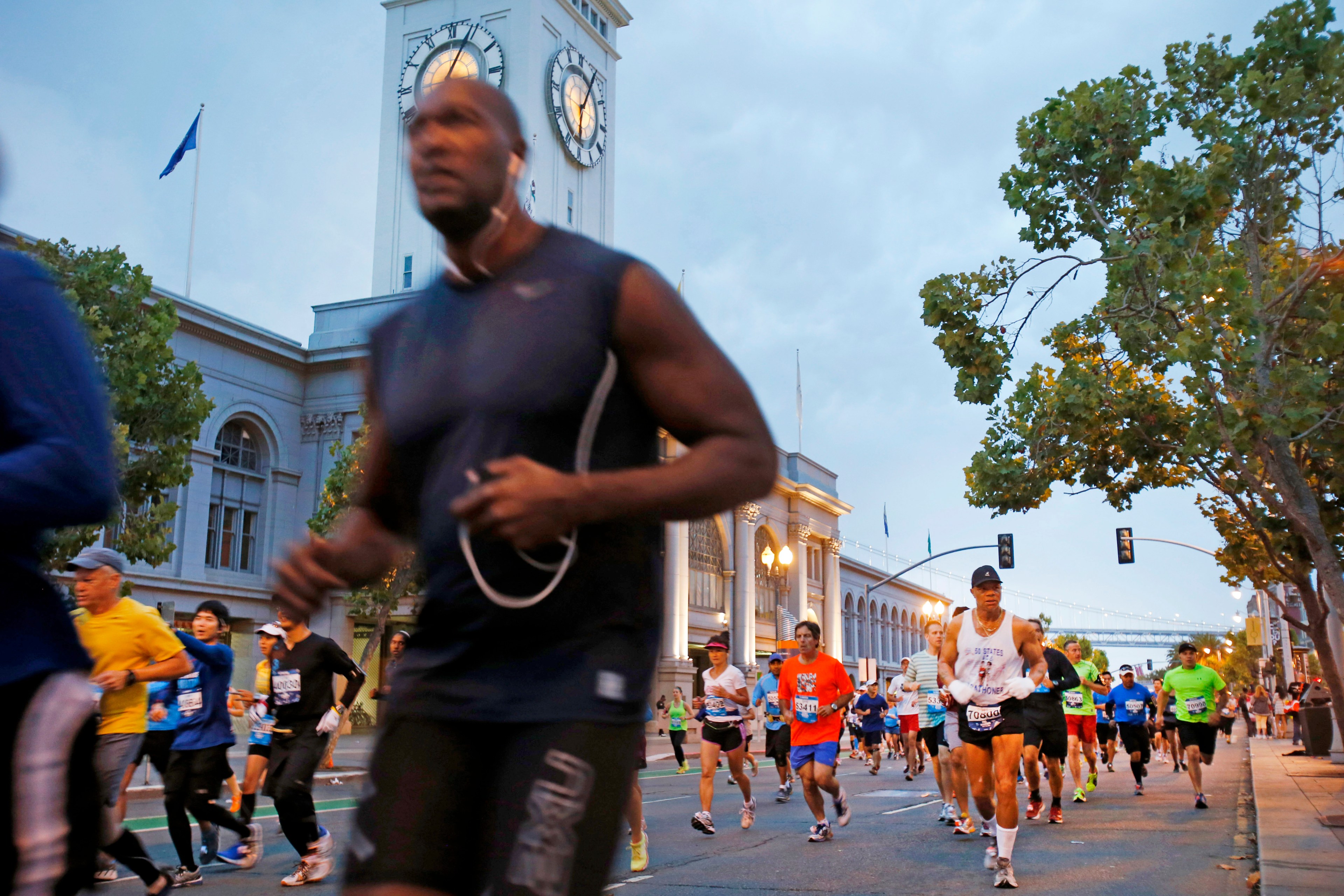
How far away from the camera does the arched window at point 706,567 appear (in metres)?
51.3

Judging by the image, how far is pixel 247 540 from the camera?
1497 inches

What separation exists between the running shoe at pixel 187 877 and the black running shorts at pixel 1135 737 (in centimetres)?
1207

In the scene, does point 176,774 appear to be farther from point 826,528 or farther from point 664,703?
point 826,528

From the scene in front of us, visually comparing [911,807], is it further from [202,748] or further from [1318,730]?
[1318,730]

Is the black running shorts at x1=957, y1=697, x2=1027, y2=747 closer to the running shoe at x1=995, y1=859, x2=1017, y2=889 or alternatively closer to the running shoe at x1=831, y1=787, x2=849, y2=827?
the running shoe at x1=995, y1=859, x2=1017, y2=889

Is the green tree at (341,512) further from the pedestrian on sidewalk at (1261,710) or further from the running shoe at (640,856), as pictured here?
the pedestrian on sidewalk at (1261,710)

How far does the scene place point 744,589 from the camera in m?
54.5

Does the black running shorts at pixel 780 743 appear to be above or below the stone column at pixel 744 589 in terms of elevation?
below

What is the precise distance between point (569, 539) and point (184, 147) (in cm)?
3590

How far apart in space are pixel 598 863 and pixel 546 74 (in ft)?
168

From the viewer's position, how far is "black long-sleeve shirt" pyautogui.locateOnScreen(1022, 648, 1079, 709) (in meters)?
12.3

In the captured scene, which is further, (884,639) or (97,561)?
(884,639)

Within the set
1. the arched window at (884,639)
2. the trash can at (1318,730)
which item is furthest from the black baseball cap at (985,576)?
the arched window at (884,639)

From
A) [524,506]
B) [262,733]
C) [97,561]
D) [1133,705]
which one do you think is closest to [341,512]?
[262,733]
